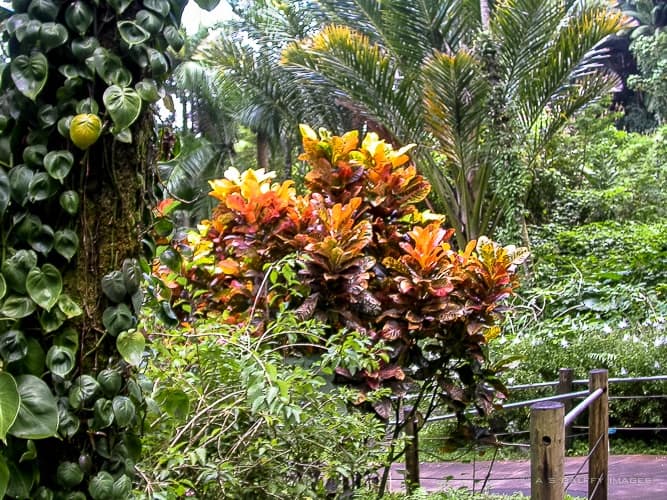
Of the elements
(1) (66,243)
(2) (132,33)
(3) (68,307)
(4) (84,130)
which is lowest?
(3) (68,307)

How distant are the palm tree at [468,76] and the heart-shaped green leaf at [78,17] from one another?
24.1ft

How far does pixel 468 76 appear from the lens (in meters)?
8.62

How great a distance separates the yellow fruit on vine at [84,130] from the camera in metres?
1.45

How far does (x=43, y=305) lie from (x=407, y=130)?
8.32 meters

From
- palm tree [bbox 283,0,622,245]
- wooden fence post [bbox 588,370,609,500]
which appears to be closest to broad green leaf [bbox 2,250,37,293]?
wooden fence post [bbox 588,370,609,500]

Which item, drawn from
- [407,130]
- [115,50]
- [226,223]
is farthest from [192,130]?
[115,50]


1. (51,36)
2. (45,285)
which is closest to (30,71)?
(51,36)

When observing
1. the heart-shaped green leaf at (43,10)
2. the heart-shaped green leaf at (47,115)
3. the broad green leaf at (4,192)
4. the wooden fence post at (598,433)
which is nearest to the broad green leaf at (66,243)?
the broad green leaf at (4,192)

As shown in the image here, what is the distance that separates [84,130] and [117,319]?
40 centimetres

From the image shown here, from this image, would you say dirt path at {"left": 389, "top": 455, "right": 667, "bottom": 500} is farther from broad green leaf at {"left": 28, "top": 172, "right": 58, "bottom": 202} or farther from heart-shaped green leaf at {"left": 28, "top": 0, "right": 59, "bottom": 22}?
heart-shaped green leaf at {"left": 28, "top": 0, "right": 59, "bottom": 22}

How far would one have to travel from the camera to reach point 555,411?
2389mm

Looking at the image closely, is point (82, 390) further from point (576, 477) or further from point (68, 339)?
point (576, 477)

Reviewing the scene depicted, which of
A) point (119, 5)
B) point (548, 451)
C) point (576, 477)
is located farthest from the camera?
point (576, 477)

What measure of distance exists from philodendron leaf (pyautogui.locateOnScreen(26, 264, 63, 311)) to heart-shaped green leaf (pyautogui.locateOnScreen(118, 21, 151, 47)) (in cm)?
50
